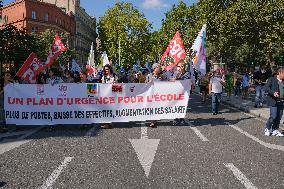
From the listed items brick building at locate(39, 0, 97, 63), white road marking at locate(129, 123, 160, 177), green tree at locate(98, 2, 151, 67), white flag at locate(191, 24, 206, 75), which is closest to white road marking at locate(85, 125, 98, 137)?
white road marking at locate(129, 123, 160, 177)

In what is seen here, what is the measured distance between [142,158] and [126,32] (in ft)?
274

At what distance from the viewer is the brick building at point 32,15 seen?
77194 mm

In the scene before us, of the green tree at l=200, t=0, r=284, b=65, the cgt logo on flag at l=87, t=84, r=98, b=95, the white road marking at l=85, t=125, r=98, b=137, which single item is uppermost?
the green tree at l=200, t=0, r=284, b=65

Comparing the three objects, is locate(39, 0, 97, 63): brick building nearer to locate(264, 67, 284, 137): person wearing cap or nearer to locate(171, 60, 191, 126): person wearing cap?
locate(171, 60, 191, 126): person wearing cap

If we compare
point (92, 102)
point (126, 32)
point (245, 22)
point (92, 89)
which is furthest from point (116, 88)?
point (126, 32)

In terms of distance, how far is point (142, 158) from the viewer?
8297mm

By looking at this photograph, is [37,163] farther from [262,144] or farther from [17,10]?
[17,10]

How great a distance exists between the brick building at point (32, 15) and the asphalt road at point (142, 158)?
65.8 metres

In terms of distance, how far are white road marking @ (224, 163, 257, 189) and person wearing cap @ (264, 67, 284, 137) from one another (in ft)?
13.0

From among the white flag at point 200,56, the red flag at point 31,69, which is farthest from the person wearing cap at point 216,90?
the red flag at point 31,69

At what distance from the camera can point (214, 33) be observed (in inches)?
2023

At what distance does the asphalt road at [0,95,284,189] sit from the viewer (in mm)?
6641

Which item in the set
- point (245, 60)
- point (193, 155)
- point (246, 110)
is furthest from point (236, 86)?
point (245, 60)

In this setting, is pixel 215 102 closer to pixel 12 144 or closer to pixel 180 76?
pixel 180 76
